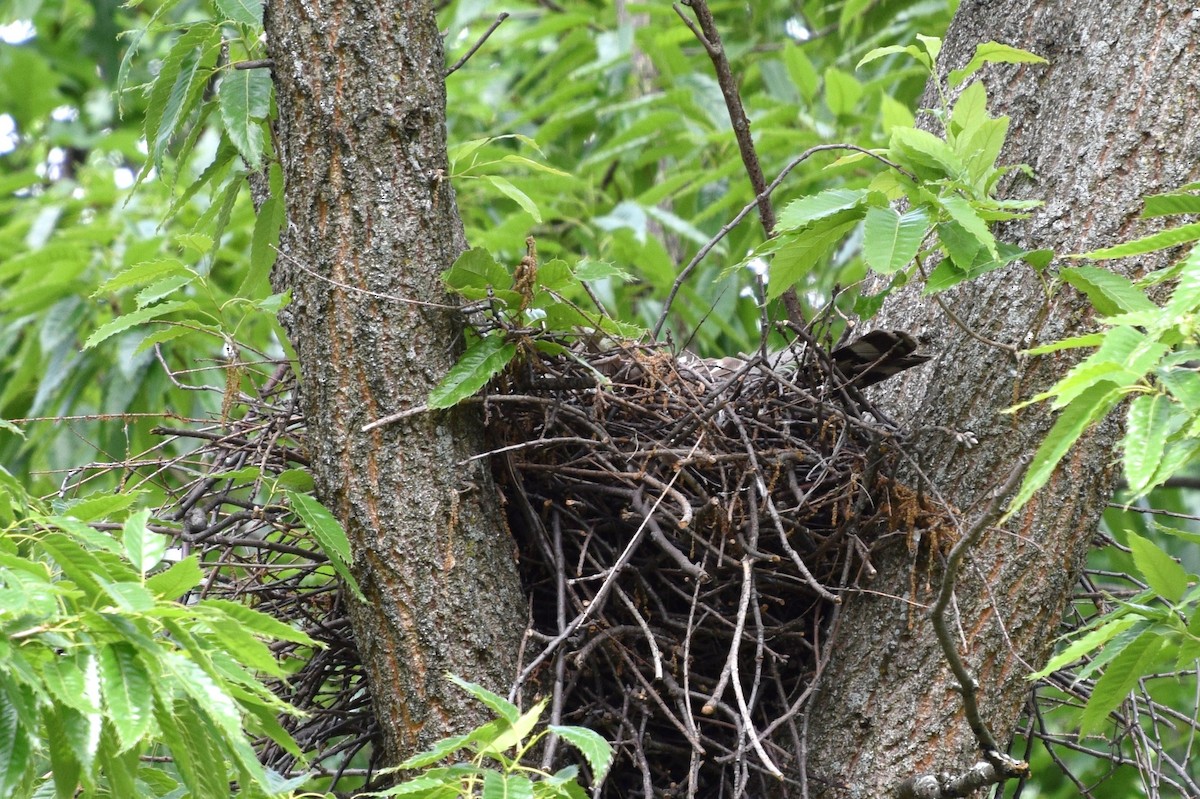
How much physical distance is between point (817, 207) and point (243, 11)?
3.52ft

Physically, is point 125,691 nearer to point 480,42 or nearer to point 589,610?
point 589,610

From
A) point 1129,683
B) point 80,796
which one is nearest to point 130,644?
point 80,796

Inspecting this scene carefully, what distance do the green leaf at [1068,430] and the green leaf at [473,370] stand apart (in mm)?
989

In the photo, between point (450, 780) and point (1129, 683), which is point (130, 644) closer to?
point (450, 780)

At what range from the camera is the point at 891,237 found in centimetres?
187

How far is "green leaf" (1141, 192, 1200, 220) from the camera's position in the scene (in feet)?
6.11

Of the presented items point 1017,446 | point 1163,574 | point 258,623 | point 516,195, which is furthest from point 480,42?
point 1163,574

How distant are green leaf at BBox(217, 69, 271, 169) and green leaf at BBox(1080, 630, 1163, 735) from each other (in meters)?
1.65

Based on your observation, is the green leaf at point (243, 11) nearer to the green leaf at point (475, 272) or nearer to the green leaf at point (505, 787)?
the green leaf at point (475, 272)

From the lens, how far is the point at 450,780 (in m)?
1.71

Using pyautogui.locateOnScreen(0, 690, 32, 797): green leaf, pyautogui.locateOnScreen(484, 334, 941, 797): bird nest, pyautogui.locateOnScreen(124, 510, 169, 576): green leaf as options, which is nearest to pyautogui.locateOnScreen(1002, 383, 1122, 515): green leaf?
pyautogui.locateOnScreen(484, 334, 941, 797): bird nest

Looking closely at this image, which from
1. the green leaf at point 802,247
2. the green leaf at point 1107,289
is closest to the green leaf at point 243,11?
the green leaf at point 802,247

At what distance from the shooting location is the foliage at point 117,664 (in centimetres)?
139

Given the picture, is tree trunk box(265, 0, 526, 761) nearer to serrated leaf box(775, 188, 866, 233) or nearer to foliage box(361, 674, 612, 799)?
foliage box(361, 674, 612, 799)
